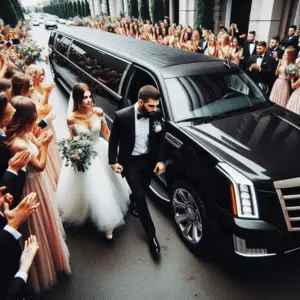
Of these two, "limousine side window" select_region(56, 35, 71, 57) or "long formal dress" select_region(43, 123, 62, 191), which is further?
"limousine side window" select_region(56, 35, 71, 57)

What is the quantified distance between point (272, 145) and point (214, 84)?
125 cm

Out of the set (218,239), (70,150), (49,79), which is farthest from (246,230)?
(49,79)

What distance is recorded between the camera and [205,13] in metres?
15.1

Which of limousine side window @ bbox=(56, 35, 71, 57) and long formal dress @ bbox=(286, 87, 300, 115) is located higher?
limousine side window @ bbox=(56, 35, 71, 57)

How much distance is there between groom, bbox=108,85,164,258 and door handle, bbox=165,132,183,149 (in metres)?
0.08

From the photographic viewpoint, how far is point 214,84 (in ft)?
11.9

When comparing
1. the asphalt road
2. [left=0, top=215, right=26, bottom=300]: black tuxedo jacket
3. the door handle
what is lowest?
the asphalt road

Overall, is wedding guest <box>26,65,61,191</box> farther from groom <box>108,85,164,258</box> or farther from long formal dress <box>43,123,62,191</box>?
groom <box>108,85,164,258</box>

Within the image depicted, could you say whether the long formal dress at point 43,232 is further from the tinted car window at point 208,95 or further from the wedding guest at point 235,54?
the wedding guest at point 235,54

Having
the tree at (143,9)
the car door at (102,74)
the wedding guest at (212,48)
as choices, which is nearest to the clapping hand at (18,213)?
the car door at (102,74)

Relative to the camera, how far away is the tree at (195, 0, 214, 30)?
1492 centimetres

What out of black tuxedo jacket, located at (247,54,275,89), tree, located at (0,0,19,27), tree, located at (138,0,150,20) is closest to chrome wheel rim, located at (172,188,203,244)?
black tuxedo jacket, located at (247,54,275,89)

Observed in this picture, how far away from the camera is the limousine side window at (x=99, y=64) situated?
4.64 metres

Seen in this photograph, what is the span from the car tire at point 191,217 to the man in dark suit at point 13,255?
170 centimetres
